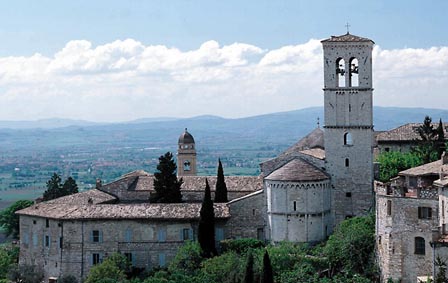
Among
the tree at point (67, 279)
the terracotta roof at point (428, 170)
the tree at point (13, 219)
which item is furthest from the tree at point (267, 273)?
the tree at point (13, 219)

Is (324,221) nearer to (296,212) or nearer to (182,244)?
(296,212)

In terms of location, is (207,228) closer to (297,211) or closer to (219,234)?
(219,234)

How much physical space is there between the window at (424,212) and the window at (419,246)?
1.16m

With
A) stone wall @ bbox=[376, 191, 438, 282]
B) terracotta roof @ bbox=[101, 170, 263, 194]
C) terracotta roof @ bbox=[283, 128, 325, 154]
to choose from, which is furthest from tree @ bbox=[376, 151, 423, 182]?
stone wall @ bbox=[376, 191, 438, 282]

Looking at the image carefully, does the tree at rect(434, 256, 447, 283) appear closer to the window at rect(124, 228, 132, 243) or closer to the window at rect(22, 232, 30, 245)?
the window at rect(124, 228, 132, 243)

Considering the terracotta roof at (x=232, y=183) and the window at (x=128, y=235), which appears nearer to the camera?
the window at (x=128, y=235)

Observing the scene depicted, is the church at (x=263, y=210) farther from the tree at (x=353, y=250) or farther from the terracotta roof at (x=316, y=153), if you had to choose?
the tree at (x=353, y=250)

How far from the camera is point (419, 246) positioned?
43000mm

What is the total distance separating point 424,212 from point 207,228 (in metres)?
17.2

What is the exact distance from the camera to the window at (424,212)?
4272 centimetres

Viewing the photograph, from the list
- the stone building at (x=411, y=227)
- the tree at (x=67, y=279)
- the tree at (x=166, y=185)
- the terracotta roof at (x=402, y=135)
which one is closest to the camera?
the stone building at (x=411, y=227)

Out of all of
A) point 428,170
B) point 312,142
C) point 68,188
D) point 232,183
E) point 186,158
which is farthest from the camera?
point 186,158

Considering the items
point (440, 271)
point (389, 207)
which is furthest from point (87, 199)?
point (440, 271)

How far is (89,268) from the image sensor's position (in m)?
57.1
